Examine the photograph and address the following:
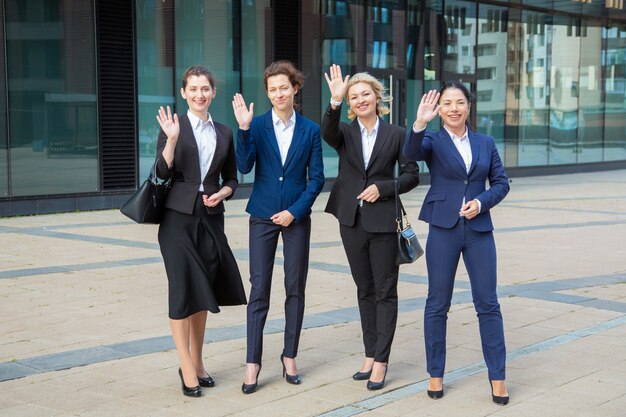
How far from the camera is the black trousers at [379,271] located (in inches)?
207

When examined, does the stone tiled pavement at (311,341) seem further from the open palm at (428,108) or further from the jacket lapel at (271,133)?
the open palm at (428,108)

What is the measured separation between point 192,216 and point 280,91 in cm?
86

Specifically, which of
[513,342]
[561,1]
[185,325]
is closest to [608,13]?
[561,1]

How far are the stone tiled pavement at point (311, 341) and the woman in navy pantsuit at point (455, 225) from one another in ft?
0.94

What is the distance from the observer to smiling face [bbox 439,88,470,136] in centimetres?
506

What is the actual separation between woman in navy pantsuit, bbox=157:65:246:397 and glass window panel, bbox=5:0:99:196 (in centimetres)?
1080

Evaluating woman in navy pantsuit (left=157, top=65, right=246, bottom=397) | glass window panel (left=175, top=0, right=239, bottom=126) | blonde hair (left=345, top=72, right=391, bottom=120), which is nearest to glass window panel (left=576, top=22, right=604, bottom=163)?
glass window panel (left=175, top=0, right=239, bottom=126)

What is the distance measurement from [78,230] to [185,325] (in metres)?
8.44

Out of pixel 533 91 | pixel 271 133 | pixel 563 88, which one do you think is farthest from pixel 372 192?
pixel 563 88

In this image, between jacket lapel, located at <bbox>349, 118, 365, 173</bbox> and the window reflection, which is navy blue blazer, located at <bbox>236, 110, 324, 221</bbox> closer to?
jacket lapel, located at <bbox>349, 118, 365, 173</bbox>

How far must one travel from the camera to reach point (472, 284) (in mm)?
5078

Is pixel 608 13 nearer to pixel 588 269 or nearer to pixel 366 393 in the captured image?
pixel 588 269

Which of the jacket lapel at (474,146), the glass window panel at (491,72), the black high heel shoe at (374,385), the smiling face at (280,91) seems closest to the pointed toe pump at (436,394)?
the black high heel shoe at (374,385)

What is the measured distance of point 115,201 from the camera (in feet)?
54.1
